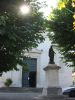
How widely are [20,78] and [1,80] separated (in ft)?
8.58

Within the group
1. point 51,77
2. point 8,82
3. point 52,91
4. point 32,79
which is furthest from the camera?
point 32,79

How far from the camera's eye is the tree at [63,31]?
954 inches

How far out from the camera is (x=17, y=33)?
70.6ft

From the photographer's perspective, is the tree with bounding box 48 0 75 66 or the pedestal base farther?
the pedestal base

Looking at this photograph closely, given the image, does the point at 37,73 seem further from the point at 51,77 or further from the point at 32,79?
the point at 51,77

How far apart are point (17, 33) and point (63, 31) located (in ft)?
14.4

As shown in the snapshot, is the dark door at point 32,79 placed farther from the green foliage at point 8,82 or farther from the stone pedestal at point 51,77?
the stone pedestal at point 51,77

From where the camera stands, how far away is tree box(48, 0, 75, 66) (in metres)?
24.2

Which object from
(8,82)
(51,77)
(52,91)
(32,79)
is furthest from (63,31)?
(32,79)

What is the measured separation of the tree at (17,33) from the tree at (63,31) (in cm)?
91

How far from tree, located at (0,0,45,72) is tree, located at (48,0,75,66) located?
3.00 feet

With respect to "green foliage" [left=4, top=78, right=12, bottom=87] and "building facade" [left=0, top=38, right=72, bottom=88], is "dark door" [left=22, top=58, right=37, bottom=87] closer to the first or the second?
"building facade" [left=0, top=38, right=72, bottom=88]

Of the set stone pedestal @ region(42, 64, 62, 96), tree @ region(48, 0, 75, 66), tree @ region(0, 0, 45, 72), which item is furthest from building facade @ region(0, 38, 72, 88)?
tree @ region(48, 0, 75, 66)

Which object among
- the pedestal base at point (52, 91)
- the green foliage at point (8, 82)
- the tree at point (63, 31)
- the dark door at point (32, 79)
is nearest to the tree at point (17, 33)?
the tree at point (63, 31)
